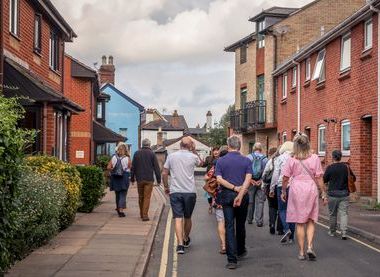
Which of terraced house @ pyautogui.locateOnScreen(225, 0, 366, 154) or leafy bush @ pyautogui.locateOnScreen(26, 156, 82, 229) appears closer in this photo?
leafy bush @ pyautogui.locateOnScreen(26, 156, 82, 229)

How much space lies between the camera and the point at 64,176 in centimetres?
1217

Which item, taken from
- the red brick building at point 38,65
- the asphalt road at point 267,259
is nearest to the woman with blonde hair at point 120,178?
the red brick building at point 38,65

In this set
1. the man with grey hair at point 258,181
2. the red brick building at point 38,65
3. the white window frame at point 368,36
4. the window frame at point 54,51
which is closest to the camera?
the man with grey hair at point 258,181

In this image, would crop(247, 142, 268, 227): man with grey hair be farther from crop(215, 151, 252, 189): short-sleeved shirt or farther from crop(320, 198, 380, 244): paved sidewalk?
crop(215, 151, 252, 189): short-sleeved shirt

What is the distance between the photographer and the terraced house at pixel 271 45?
35.0 m

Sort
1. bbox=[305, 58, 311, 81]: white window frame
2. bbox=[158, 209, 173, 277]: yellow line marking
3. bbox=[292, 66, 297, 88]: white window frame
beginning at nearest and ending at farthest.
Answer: bbox=[158, 209, 173, 277]: yellow line marking
bbox=[305, 58, 311, 81]: white window frame
bbox=[292, 66, 297, 88]: white window frame

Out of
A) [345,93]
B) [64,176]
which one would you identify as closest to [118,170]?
[64,176]

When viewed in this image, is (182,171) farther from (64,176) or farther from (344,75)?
(344,75)

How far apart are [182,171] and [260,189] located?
3937 mm

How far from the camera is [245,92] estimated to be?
40.6m

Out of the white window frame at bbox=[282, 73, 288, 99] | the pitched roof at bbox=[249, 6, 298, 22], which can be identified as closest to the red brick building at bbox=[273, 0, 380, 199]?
the white window frame at bbox=[282, 73, 288, 99]

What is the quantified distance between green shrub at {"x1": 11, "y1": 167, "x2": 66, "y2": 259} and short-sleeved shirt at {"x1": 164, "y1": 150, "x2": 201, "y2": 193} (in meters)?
1.89

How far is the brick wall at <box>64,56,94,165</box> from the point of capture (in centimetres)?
3500

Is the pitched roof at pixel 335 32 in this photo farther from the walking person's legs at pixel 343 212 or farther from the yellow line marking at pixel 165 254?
the yellow line marking at pixel 165 254
